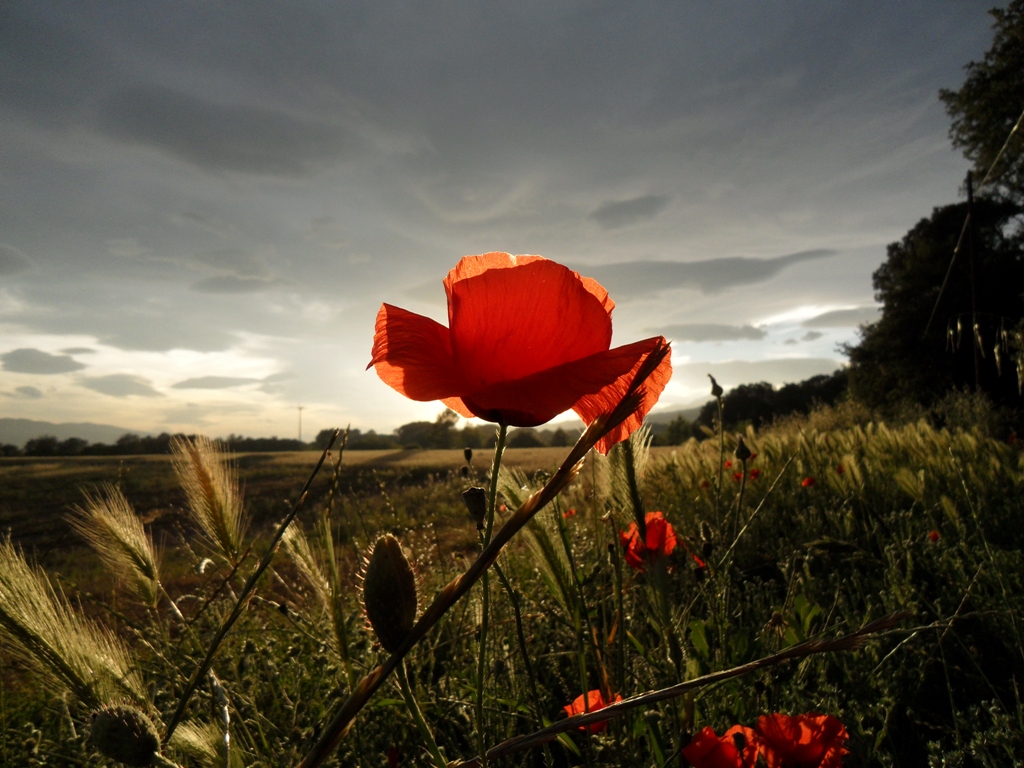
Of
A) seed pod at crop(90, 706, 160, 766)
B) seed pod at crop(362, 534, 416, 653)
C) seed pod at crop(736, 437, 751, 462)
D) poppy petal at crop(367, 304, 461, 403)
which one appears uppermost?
poppy petal at crop(367, 304, 461, 403)

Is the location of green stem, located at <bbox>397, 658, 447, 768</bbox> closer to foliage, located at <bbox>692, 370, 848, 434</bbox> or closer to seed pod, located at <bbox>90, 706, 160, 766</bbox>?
seed pod, located at <bbox>90, 706, 160, 766</bbox>

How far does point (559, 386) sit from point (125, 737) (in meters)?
0.42

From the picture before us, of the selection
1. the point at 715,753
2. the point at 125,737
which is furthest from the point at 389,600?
the point at 715,753

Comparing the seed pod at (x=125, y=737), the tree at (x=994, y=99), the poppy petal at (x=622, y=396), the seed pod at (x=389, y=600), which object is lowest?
the seed pod at (x=125, y=737)

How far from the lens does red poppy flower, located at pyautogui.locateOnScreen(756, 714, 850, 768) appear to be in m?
0.83

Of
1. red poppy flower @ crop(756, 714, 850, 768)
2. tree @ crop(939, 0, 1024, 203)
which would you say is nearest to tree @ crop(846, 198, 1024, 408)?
tree @ crop(939, 0, 1024, 203)

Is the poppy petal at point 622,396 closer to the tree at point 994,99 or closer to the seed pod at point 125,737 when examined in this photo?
the seed pod at point 125,737

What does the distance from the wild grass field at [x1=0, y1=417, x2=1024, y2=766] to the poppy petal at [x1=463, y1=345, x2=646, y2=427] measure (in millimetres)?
157

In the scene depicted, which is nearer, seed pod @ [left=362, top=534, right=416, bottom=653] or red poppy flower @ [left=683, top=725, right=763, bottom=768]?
seed pod @ [left=362, top=534, right=416, bottom=653]

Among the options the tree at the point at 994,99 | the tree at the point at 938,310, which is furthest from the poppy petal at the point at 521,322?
the tree at the point at 938,310

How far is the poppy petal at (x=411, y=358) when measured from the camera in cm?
51

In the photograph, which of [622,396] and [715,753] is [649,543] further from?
[622,396]

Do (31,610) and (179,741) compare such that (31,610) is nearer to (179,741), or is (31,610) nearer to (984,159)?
(179,741)

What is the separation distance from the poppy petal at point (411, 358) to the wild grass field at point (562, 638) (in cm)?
16
